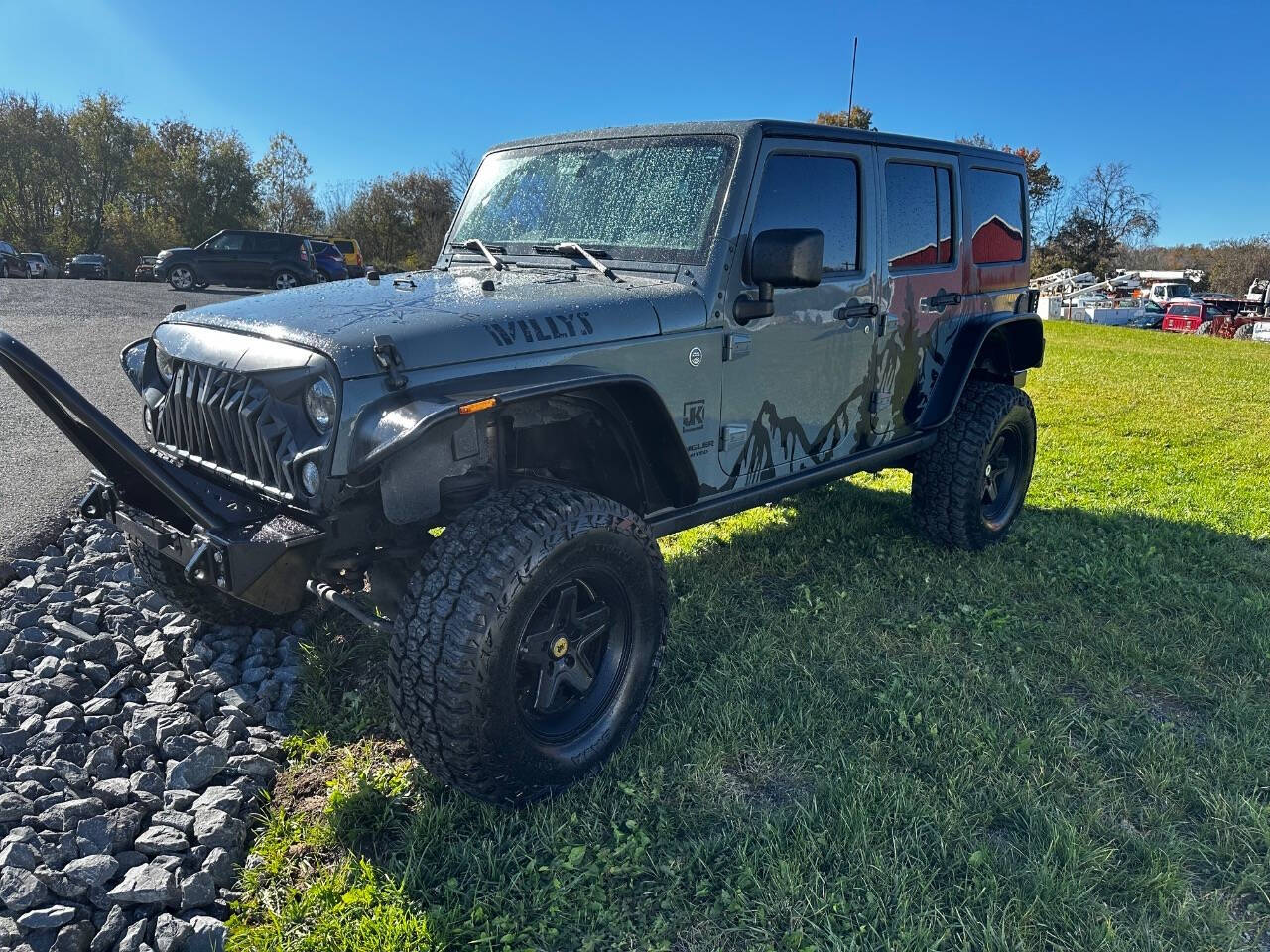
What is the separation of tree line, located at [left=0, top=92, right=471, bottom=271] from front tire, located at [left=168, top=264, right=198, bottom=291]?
47.0 feet

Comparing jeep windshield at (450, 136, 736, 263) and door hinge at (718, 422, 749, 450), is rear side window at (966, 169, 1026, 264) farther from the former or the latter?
door hinge at (718, 422, 749, 450)

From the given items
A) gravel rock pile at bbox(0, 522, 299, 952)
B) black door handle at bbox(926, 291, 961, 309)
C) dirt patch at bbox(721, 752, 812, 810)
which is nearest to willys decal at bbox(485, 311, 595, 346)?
dirt patch at bbox(721, 752, 812, 810)

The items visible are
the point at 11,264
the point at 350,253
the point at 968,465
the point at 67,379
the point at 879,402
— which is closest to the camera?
the point at 879,402

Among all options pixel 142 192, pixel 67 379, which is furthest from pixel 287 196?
pixel 67 379

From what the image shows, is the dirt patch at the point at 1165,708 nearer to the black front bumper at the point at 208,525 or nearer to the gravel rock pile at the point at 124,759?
the black front bumper at the point at 208,525

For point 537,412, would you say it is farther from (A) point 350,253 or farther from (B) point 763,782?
(A) point 350,253

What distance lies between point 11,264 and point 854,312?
3267 centimetres

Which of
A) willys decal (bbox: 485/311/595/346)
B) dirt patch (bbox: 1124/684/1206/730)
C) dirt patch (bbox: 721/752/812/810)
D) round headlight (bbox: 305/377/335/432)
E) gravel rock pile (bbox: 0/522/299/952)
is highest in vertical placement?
willys decal (bbox: 485/311/595/346)

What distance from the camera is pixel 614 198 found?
3.32m

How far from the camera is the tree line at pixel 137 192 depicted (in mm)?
36312

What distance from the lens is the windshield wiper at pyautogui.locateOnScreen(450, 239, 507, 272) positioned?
134 inches

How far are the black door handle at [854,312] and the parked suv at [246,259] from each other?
1988 cm

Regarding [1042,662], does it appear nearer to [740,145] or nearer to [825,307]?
[825,307]

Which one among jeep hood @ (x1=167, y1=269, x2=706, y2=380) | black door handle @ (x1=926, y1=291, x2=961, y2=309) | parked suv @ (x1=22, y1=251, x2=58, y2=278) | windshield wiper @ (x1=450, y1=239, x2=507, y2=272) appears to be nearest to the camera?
jeep hood @ (x1=167, y1=269, x2=706, y2=380)
